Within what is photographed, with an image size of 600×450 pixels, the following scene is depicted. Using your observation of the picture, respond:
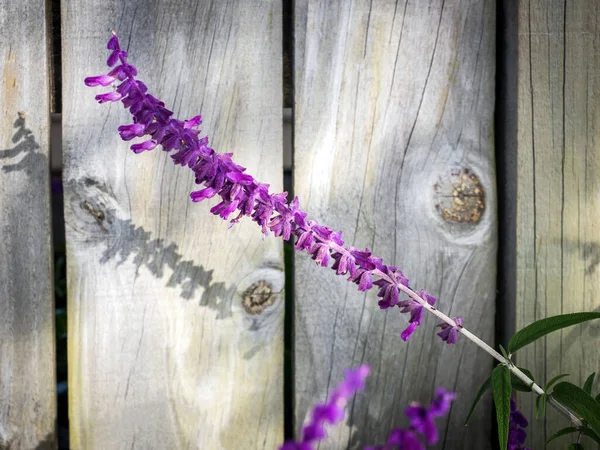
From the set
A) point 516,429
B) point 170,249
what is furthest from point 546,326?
point 170,249

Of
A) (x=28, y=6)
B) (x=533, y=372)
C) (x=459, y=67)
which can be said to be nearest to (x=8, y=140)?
(x=28, y=6)

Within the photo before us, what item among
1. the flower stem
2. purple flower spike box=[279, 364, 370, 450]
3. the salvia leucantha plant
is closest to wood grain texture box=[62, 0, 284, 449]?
the salvia leucantha plant

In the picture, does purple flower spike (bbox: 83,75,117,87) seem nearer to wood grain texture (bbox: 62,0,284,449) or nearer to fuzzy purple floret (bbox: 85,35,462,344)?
fuzzy purple floret (bbox: 85,35,462,344)

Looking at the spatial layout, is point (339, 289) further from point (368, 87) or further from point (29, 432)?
point (29, 432)

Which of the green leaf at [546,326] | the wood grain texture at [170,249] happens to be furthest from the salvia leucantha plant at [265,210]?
the wood grain texture at [170,249]

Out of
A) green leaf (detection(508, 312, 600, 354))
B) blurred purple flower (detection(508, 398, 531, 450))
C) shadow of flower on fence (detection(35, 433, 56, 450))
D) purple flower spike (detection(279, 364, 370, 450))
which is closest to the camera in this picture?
purple flower spike (detection(279, 364, 370, 450))
